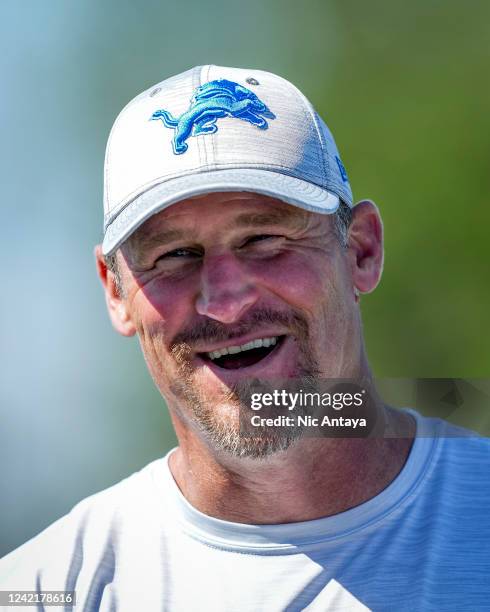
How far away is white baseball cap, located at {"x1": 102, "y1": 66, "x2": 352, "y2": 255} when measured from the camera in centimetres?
207

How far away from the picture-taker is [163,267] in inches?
85.0

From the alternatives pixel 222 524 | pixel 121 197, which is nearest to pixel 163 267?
pixel 121 197

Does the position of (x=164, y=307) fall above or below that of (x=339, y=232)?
below

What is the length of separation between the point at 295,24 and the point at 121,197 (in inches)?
286

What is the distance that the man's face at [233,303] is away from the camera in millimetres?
2086

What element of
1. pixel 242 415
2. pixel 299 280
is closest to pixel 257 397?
pixel 242 415

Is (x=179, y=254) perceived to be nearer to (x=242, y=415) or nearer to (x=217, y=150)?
(x=217, y=150)

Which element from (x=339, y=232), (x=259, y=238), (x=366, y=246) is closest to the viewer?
(x=259, y=238)

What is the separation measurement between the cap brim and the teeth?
0.33m

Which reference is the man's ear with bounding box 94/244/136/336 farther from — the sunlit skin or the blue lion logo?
the blue lion logo

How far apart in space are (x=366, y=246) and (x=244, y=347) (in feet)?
1.68

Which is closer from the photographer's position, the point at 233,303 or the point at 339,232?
the point at 233,303

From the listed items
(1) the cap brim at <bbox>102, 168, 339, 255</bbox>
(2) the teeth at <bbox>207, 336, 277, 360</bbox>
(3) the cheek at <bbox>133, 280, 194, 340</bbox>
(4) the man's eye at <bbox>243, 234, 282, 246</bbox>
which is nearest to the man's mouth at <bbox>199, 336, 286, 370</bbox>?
(2) the teeth at <bbox>207, 336, 277, 360</bbox>

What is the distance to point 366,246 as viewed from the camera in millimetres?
2402
